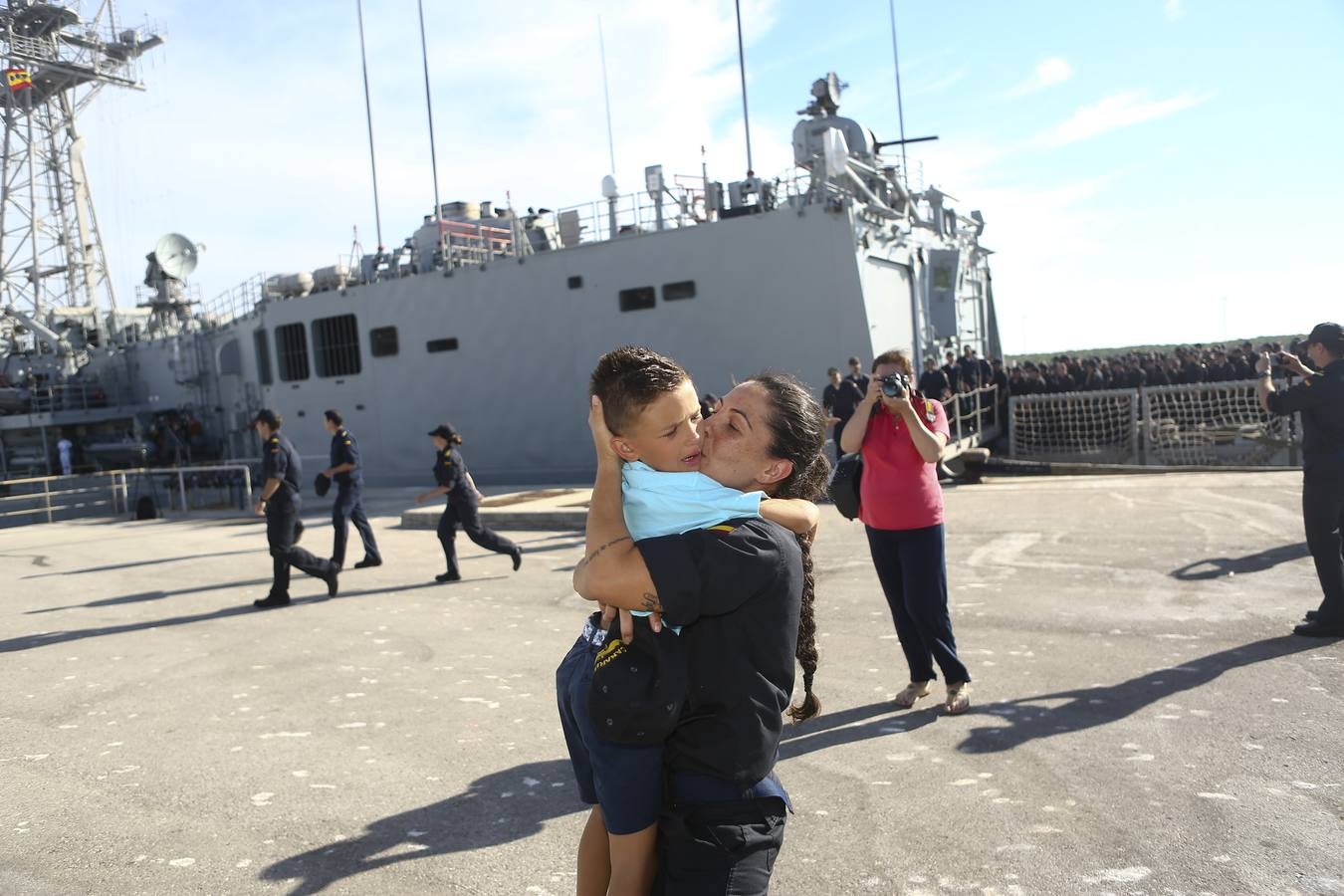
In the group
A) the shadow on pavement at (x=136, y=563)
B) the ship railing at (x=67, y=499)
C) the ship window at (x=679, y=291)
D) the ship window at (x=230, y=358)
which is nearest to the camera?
the shadow on pavement at (x=136, y=563)

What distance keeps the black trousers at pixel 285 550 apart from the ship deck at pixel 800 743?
13.9 inches

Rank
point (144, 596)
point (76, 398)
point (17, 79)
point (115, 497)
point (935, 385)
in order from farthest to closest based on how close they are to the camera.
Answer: point (17, 79) → point (76, 398) → point (115, 497) → point (935, 385) → point (144, 596)

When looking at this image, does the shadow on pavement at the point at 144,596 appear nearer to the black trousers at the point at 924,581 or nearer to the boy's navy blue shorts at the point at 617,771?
the black trousers at the point at 924,581

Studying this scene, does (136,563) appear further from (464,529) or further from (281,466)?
(464,529)

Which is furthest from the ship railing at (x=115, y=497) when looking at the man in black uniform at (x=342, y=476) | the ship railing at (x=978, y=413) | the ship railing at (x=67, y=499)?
the ship railing at (x=978, y=413)

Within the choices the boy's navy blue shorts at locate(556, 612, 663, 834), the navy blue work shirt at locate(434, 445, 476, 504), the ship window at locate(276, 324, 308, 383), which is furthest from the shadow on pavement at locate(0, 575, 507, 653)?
the ship window at locate(276, 324, 308, 383)

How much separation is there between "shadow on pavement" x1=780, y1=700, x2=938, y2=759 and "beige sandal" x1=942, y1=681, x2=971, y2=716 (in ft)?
0.30

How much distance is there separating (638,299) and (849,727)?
606 inches

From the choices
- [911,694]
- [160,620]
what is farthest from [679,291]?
[911,694]

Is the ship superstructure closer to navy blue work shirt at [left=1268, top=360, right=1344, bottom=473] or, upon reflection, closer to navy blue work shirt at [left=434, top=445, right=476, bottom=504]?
navy blue work shirt at [left=434, top=445, right=476, bottom=504]

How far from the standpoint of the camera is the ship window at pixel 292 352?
25203mm

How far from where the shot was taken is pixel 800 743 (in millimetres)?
4668

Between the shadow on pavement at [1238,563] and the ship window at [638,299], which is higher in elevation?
the ship window at [638,299]

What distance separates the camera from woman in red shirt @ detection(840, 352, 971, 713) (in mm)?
4918
